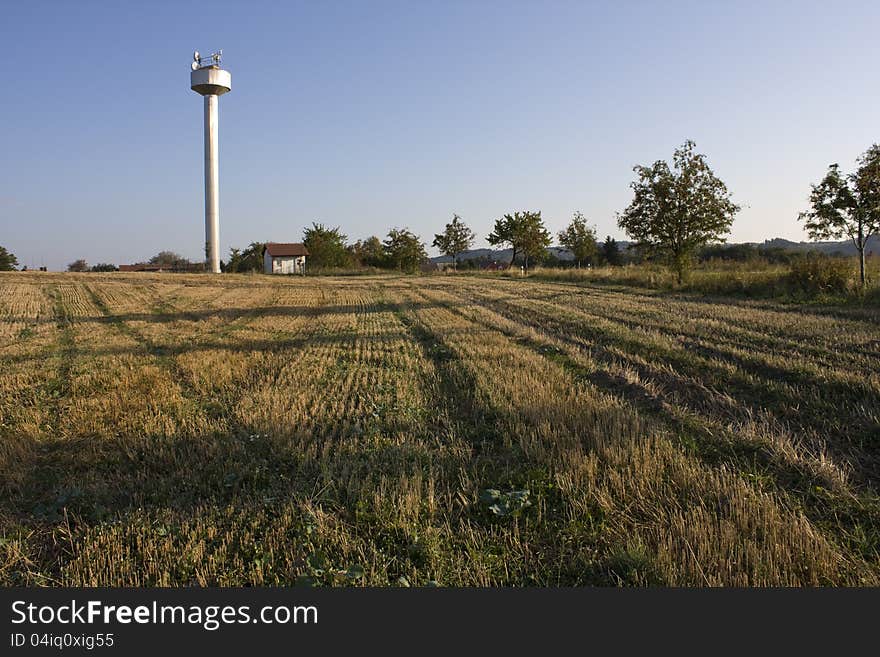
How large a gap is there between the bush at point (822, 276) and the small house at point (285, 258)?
72389 millimetres

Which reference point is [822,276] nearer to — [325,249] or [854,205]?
[854,205]

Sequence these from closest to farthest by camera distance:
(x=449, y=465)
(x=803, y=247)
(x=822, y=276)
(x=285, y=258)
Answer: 1. (x=449, y=465)
2. (x=822, y=276)
3. (x=803, y=247)
4. (x=285, y=258)

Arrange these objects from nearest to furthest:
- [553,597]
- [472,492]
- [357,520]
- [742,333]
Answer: [553,597] < [357,520] < [472,492] < [742,333]

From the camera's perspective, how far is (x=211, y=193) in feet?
232

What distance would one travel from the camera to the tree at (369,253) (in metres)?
84.7

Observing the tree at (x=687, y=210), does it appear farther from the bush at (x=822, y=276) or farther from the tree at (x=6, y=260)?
the tree at (x=6, y=260)

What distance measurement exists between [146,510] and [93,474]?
1179mm

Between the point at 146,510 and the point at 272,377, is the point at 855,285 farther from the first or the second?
the point at 146,510

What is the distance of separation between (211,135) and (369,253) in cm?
3342

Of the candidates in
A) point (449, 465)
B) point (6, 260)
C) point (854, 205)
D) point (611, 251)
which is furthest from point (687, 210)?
point (6, 260)

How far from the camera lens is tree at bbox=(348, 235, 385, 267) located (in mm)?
84688

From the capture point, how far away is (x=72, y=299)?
2389 cm

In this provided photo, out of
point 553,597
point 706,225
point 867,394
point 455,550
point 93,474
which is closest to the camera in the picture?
point 553,597

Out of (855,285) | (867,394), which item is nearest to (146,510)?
(867,394)
